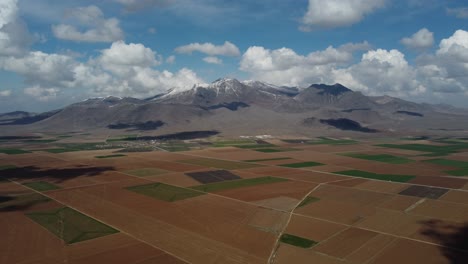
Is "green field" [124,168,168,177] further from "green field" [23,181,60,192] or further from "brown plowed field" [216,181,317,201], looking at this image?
"brown plowed field" [216,181,317,201]

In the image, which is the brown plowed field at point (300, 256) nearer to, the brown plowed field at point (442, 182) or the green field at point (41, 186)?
the brown plowed field at point (442, 182)

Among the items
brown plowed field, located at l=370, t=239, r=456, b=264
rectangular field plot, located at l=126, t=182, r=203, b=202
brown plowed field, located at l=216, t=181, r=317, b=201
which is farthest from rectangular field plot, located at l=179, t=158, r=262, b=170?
brown plowed field, located at l=370, t=239, r=456, b=264

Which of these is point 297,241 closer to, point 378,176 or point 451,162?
point 378,176

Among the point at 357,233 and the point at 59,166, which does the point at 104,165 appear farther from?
the point at 357,233

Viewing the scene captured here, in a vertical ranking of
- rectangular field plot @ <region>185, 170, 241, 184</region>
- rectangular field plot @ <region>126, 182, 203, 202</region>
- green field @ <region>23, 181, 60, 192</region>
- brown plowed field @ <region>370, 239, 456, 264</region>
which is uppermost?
green field @ <region>23, 181, 60, 192</region>

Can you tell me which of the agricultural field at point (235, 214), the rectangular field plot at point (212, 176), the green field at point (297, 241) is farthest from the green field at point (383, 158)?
the green field at point (297, 241)

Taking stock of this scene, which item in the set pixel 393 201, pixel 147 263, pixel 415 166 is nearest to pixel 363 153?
pixel 415 166
